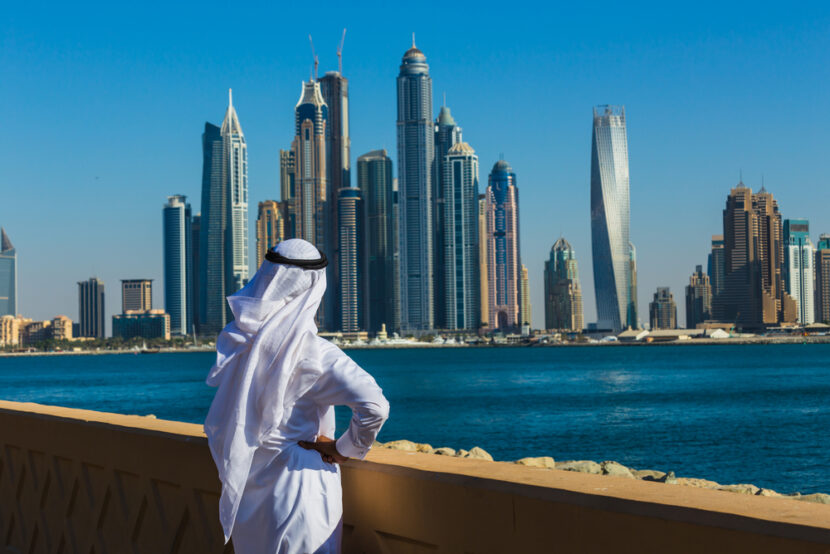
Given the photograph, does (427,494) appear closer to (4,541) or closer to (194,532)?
(194,532)

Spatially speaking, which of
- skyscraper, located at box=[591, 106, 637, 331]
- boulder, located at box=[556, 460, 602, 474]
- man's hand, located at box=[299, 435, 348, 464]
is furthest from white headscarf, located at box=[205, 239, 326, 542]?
skyscraper, located at box=[591, 106, 637, 331]

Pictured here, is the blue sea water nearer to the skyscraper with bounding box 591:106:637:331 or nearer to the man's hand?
the man's hand

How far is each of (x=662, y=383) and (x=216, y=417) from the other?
7639cm

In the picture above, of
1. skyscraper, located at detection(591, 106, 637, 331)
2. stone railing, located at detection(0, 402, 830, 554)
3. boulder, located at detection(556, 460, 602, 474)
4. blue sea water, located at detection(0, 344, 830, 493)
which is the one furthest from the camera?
skyscraper, located at detection(591, 106, 637, 331)

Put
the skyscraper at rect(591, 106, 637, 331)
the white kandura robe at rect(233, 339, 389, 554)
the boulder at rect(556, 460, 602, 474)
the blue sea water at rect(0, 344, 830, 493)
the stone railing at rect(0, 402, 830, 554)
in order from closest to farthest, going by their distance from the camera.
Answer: the stone railing at rect(0, 402, 830, 554) < the white kandura robe at rect(233, 339, 389, 554) < the boulder at rect(556, 460, 602, 474) < the blue sea water at rect(0, 344, 830, 493) < the skyscraper at rect(591, 106, 637, 331)

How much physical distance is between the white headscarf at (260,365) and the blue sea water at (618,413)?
24.4 m

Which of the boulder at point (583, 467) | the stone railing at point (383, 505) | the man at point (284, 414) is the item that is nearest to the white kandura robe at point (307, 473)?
the man at point (284, 414)

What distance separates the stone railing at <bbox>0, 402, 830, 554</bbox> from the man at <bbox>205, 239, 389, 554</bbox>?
1.00 feet

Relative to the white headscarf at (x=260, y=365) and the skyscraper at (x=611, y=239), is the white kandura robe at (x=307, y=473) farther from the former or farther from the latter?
the skyscraper at (x=611, y=239)

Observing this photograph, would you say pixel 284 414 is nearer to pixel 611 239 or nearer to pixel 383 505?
pixel 383 505

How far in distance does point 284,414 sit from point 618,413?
1864 inches

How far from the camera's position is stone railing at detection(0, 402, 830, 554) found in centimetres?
237

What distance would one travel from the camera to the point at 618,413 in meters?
48.7

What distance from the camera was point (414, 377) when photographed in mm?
93500
